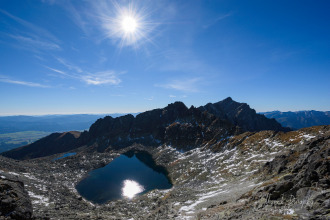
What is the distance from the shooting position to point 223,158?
301 ft

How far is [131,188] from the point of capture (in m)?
84.4

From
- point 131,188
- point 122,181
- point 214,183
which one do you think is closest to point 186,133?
point 122,181

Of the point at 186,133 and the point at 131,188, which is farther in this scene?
the point at 186,133

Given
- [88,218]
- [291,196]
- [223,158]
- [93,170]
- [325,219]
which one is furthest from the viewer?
[93,170]

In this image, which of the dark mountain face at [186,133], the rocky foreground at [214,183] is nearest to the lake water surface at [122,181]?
the rocky foreground at [214,183]

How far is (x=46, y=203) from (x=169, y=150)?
107840 mm

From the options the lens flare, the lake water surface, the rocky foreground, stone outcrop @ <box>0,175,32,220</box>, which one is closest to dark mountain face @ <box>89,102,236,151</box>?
the rocky foreground

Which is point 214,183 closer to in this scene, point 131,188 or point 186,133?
point 131,188

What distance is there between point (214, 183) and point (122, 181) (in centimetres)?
5621

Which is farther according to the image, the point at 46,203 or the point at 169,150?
the point at 169,150

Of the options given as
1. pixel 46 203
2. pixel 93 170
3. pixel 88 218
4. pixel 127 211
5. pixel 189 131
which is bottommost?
pixel 93 170

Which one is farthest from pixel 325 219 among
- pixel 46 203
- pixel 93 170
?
pixel 93 170

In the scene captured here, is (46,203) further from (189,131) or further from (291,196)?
(189,131)

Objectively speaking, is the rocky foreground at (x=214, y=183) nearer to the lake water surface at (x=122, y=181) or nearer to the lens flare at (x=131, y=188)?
the lake water surface at (x=122, y=181)
